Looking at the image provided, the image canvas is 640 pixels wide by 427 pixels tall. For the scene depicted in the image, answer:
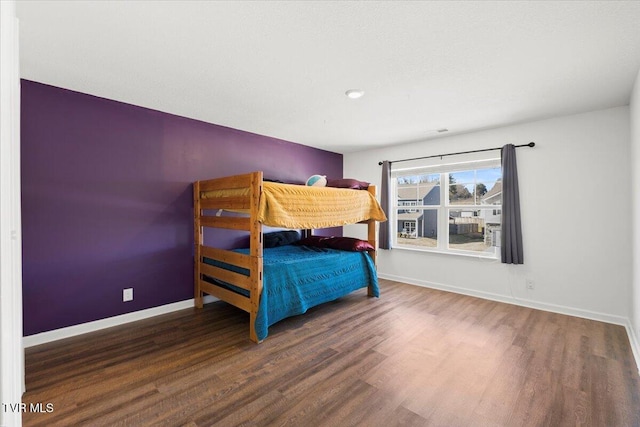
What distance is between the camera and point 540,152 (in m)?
3.43

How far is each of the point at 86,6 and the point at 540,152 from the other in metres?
4.29

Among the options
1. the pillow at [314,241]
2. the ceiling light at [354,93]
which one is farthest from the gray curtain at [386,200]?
the ceiling light at [354,93]

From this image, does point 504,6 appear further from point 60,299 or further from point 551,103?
point 60,299

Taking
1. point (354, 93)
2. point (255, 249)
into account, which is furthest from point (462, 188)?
point (255, 249)

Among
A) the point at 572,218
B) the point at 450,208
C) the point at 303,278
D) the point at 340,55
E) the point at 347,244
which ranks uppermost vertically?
the point at 340,55

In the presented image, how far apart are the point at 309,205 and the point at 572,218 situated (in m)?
2.93

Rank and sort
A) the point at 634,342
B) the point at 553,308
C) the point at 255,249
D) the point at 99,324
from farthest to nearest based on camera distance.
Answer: the point at 553,308 < the point at 99,324 < the point at 255,249 < the point at 634,342

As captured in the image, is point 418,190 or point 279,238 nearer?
point 279,238

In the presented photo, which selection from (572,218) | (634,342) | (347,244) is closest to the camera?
(634,342)

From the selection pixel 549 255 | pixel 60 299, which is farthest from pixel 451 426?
pixel 60 299

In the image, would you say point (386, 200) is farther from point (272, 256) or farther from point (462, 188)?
point (272, 256)

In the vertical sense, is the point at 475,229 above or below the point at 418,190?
below

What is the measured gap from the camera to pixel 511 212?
140 inches

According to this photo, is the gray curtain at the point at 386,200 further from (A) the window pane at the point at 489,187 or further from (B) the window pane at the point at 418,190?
(A) the window pane at the point at 489,187
